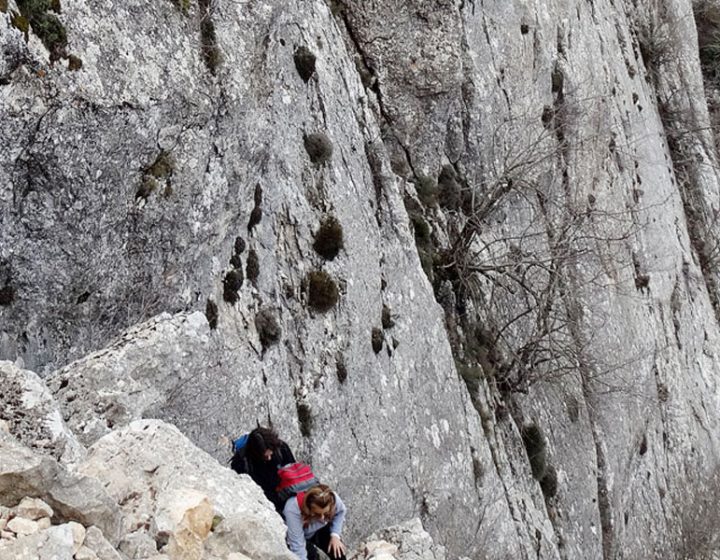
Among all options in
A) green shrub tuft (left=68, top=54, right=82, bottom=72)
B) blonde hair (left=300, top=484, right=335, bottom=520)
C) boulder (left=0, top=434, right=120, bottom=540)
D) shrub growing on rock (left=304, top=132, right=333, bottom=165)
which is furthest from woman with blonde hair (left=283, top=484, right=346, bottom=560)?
shrub growing on rock (left=304, top=132, right=333, bottom=165)

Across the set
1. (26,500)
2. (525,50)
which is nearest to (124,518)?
(26,500)

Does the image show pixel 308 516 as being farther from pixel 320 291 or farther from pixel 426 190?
pixel 426 190

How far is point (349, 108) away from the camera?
12.5 metres

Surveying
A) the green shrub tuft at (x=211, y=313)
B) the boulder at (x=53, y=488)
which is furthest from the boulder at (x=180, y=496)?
the green shrub tuft at (x=211, y=313)

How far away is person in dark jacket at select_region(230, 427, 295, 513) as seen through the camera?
7.15 m

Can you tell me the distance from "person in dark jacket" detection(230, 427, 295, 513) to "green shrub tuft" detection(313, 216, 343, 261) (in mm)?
4038

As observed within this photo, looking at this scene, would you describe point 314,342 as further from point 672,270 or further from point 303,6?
point 672,270

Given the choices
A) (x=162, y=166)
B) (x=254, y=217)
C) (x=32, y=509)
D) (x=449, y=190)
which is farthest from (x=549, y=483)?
(x=32, y=509)

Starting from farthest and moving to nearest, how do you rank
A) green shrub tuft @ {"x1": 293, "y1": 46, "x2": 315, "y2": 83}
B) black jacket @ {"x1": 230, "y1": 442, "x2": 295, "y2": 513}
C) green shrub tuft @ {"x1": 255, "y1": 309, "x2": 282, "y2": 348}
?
1. green shrub tuft @ {"x1": 293, "y1": 46, "x2": 315, "y2": 83}
2. green shrub tuft @ {"x1": 255, "y1": 309, "x2": 282, "y2": 348}
3. black jacket @ {"x1": 230, "y1": 442, "x2": 295, "y2": 513}

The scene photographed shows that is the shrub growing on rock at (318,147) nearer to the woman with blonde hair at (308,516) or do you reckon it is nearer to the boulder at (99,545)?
the woman with blonde hair at (308,516)

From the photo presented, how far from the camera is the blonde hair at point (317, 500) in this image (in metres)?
6.59

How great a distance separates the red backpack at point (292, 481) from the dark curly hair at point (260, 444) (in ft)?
0.77

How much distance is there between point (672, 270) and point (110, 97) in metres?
19.5

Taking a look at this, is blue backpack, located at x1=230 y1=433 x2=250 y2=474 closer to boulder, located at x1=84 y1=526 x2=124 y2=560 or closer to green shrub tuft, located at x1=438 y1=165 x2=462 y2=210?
boulder, located at x1=84 y1=526 x2=124 y2=560
